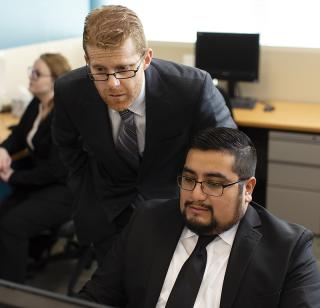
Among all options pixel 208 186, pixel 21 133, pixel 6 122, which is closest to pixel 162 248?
pixel 208 186

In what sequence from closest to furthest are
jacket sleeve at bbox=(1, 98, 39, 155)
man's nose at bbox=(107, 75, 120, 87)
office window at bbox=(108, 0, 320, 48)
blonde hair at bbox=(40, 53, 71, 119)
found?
man's nose at bbox=(107, 75, 120, 87), jacket sleeve at bbox=(1, 98, 39, 155), blonde hair at bbox=(40, 53, 71, 119), office window at bbox=(108, 0, 320, 48)

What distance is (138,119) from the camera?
188cm

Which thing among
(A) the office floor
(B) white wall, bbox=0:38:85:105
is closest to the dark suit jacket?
(A) the office floor

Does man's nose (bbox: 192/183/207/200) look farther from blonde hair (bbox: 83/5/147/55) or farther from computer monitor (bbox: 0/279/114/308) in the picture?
computer monitor (bbox: 0/279/114/308)

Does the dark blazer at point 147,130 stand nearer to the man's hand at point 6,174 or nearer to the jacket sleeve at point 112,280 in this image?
the jacket sleeve at point 112,280

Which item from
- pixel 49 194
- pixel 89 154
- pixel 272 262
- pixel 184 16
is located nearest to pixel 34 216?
pixel 49 194

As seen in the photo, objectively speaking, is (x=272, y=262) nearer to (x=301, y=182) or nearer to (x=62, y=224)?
(x=62, y=224)

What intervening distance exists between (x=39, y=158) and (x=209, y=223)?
1721 mm

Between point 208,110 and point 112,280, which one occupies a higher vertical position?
point 208,110

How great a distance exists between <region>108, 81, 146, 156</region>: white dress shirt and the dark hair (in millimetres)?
385

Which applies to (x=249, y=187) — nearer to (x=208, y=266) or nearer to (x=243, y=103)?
(x=208, y=266)

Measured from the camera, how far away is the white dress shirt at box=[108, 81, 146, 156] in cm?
185

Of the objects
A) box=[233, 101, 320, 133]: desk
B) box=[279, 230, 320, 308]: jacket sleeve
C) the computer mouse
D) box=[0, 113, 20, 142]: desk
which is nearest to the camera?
box=[279, 230, 320, 308]: jacket sleeve

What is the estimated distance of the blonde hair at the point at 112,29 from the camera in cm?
153
